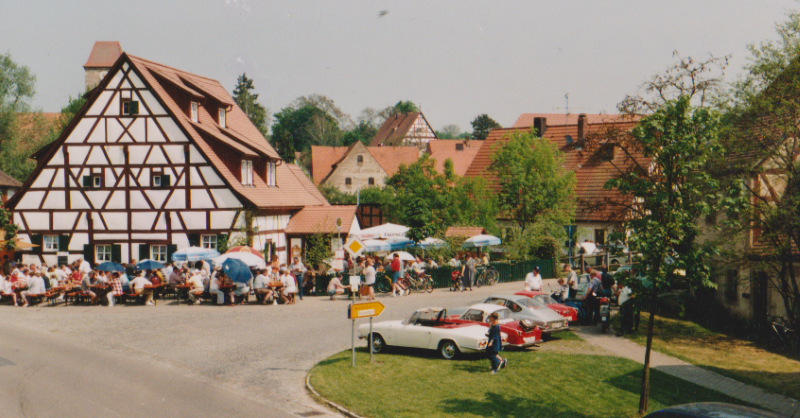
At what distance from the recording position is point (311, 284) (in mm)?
31797

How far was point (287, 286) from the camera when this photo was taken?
28438mm

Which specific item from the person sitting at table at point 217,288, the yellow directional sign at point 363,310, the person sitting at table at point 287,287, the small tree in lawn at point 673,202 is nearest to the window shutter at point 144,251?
the person sitting at table at point 217,288

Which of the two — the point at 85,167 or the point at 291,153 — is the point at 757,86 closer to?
the point at 85,167

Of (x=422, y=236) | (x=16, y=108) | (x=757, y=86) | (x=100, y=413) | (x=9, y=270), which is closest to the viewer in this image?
(x=100, y=413)

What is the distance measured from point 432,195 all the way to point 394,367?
30205 mm

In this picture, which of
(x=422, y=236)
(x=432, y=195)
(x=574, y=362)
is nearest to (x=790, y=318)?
(x=574, y=362)

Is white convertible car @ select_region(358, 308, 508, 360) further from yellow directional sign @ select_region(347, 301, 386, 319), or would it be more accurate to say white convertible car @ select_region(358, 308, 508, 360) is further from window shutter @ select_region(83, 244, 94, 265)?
window shutter @ select_region(83, 244, 94, 265)

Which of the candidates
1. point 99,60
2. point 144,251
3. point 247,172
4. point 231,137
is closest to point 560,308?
point 247,172

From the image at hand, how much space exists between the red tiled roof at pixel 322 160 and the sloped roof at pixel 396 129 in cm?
2047

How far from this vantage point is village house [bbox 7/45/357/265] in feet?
122

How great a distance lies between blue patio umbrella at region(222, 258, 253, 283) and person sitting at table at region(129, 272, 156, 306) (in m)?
3.39

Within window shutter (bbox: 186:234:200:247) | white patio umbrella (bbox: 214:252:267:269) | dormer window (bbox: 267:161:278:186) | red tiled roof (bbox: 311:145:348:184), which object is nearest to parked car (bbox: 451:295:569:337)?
white patio umbrella (bbox: 214:252:267:269)

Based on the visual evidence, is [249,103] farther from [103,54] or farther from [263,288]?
[263,288]

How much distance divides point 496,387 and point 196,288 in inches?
687
